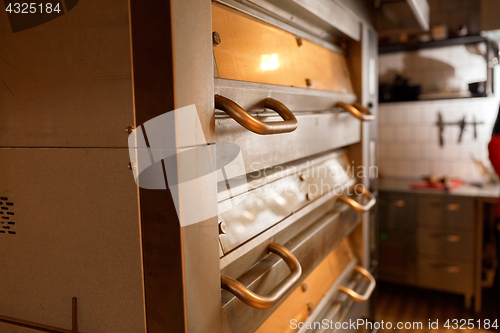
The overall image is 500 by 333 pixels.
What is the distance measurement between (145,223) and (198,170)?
12 cm

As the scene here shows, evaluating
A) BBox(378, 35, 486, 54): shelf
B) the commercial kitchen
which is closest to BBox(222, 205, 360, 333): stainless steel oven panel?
the commercial kitchen

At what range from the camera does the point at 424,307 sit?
2.78m

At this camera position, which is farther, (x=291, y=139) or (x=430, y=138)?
(x=430, y=138)

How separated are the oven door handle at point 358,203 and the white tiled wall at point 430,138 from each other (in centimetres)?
175

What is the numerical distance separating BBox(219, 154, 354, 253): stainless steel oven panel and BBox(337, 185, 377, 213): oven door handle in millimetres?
54

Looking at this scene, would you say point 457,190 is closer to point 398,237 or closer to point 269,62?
point 398,237

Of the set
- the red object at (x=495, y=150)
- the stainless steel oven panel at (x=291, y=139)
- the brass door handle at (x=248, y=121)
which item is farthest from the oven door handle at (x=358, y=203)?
the red object at (x=495, y=150)

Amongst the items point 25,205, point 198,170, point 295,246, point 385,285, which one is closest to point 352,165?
point 295,246

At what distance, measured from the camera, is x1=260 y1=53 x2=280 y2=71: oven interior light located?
3.20 ft

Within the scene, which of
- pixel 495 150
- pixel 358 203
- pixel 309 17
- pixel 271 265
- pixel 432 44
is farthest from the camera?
pixel 432 44

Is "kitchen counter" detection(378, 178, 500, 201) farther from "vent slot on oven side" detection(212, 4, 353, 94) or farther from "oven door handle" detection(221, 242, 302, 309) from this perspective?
"oven door handle" detection(221, 242, 302, 309)

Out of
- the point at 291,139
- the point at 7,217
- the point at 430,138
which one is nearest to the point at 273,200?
the point at 291,139

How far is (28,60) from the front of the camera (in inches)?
27.5

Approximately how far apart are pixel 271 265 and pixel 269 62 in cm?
51
